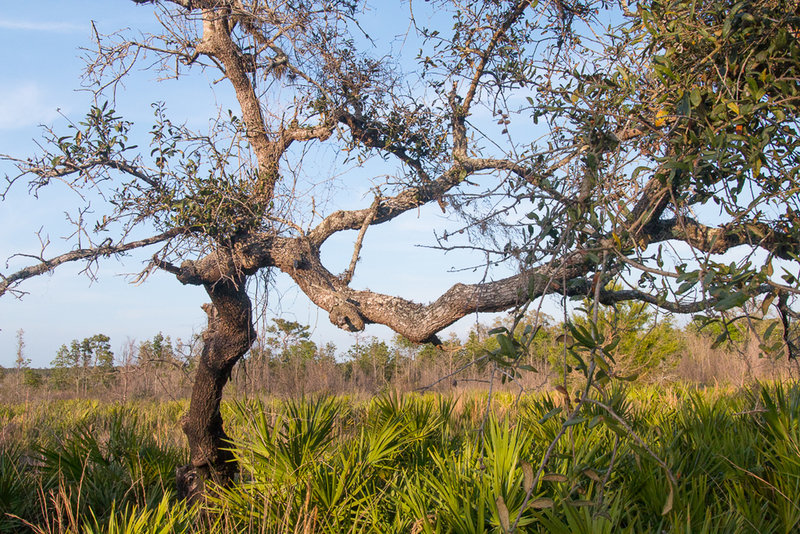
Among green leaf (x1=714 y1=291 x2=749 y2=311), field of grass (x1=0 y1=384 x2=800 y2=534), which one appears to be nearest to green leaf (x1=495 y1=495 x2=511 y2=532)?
field of grass (x1=0 y1=384 x2=800 y2=534)

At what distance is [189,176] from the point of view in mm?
4668

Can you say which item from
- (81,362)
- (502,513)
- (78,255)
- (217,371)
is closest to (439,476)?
(502,513)

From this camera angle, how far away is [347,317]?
491 centimetres

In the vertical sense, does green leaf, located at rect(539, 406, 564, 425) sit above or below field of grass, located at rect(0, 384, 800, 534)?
above

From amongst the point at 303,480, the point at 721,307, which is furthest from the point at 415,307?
the point at 721,307

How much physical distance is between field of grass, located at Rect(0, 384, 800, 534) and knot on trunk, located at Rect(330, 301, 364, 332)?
0.70 metres

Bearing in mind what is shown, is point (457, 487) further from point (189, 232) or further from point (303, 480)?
point (189, 232)

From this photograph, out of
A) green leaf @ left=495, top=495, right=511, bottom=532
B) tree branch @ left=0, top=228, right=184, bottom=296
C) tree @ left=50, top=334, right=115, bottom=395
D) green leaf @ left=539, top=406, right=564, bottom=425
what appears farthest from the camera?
tree @ left=50, top=334, right=115, bottom=395

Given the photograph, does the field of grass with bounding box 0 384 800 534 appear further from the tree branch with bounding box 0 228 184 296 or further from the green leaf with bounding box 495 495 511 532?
the tree branch with bounding box 0 228 184 296

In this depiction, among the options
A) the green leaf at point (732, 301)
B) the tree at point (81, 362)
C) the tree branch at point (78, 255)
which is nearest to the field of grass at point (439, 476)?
the green leaf at point (732, 301)

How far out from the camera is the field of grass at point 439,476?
2.93 metres

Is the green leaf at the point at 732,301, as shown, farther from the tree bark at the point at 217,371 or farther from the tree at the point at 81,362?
the tree at the point at 81,362

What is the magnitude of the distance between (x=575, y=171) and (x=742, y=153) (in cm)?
57

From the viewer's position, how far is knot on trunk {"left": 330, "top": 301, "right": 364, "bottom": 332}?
487 centimetres
